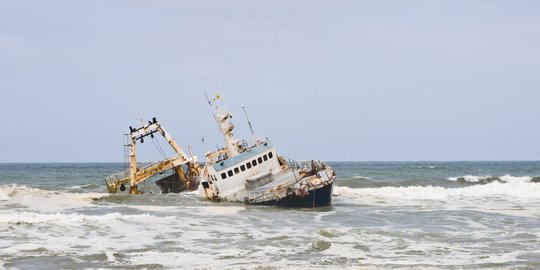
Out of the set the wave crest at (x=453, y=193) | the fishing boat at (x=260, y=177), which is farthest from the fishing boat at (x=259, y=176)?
the wave crest at (x=453, y=193)

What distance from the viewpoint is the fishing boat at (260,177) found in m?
31.2

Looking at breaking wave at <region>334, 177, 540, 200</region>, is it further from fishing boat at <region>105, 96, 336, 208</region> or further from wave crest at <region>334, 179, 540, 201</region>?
fishing boat at <region>105, 96, 336, 208</region>

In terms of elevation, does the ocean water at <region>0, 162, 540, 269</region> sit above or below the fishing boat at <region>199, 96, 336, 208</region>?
below

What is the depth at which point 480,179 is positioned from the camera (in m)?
69.5

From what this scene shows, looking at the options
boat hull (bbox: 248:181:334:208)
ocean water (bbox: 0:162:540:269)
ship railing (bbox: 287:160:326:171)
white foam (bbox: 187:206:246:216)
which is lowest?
ocean water (bbox: 0:162:540:269)

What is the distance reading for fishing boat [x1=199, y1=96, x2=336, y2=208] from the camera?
1229 inches

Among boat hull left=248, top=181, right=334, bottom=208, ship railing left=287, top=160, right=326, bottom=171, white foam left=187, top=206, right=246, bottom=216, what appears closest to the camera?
white foam left=187, top=206, right=246, bottom=216

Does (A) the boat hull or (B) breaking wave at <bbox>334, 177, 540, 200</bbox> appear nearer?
(A) the boat hull

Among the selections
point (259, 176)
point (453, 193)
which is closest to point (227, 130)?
point (259, 176)

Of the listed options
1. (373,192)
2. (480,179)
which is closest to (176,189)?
(373,192)

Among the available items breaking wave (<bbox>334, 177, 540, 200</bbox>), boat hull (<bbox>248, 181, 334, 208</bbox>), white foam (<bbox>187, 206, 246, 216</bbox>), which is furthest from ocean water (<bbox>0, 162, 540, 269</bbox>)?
breaking wave (<bbox>334, 177, 540, 200</bbox>)

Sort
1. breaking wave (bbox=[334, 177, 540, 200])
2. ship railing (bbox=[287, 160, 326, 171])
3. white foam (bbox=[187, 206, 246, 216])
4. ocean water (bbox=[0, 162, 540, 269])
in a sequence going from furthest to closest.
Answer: breaking wave (bbox=[334, 177, 540, 200]) → ship railing (bbox=[287, 160, 326, 171]) → white foam (bbox=[187, 206, 246, 216]) → ocean water (bbox=[0, 162, 540, 269])

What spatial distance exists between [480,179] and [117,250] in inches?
2207

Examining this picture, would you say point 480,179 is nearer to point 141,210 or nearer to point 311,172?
point 311,172
